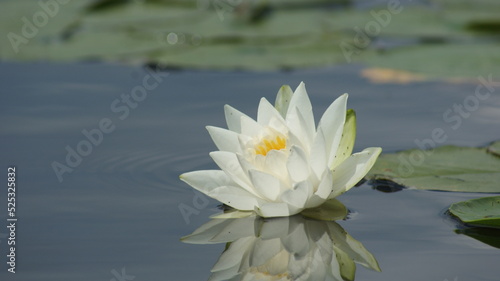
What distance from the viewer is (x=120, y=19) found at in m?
4.99

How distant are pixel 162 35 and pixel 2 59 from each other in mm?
988

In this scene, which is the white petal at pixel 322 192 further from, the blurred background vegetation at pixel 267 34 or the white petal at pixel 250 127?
Answer: the blurred background vegetation at pixel 267 34

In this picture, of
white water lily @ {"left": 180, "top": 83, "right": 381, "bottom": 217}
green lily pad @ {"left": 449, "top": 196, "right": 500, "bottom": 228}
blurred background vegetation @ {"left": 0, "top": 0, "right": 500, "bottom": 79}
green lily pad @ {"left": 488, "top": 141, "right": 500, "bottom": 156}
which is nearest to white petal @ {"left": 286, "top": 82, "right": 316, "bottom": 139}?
white water lily @ {"left": 180, "top": 83, "right": 381, "bottom": 217}

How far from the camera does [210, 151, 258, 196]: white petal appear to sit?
2311mm

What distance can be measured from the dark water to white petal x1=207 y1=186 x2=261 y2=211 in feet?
0.41

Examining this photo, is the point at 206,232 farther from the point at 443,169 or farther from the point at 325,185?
the point at 443,169

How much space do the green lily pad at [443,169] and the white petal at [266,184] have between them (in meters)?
0.49

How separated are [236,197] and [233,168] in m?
0.09

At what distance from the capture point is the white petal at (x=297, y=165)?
219cm

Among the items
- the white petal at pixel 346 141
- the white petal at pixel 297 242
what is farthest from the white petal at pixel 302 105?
the white petal at pixel 297 242

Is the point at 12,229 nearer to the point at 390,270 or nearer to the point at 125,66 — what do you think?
the point at 390,270

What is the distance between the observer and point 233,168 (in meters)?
2.33

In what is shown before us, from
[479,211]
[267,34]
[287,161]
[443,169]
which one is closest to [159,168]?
[287,161]

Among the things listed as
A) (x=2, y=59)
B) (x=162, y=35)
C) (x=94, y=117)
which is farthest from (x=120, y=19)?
(x=94, y=117)
